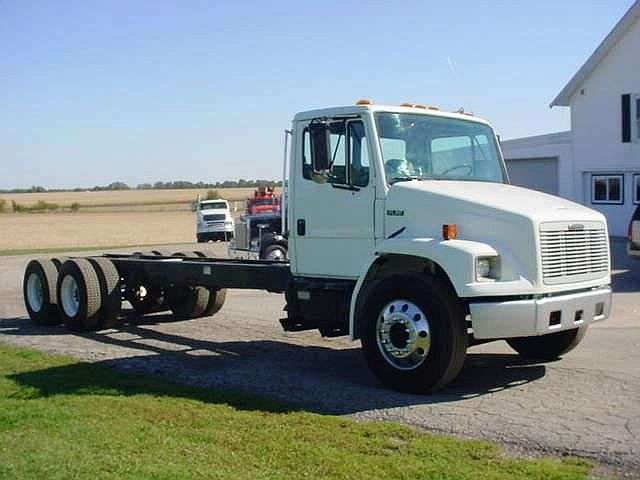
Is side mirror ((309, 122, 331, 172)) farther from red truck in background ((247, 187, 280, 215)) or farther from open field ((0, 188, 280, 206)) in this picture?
open field ((0, 188, 280, 206))

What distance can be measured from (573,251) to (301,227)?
A: 110 inches

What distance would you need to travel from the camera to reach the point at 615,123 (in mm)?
29359

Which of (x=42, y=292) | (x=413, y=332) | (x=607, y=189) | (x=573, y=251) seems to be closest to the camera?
(x=413, y=332)

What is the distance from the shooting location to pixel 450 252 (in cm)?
745

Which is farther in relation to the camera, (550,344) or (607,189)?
(607,189)

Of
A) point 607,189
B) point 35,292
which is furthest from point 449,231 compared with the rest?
point 607,189

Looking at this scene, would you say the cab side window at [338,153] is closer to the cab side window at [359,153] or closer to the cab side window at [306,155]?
the cab side window at [359,153]

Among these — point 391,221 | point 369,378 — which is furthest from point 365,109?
point 369,378

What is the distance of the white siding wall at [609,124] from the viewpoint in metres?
28.6

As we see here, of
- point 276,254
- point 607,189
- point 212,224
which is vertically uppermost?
point 607,189

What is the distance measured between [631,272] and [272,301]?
26.6 ft

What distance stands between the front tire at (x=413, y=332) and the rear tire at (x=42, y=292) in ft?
21.6

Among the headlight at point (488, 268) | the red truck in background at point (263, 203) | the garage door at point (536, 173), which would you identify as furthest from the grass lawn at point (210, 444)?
the garage door at point (536, 173)

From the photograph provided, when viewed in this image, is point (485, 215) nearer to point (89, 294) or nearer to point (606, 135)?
point (89, 294)
